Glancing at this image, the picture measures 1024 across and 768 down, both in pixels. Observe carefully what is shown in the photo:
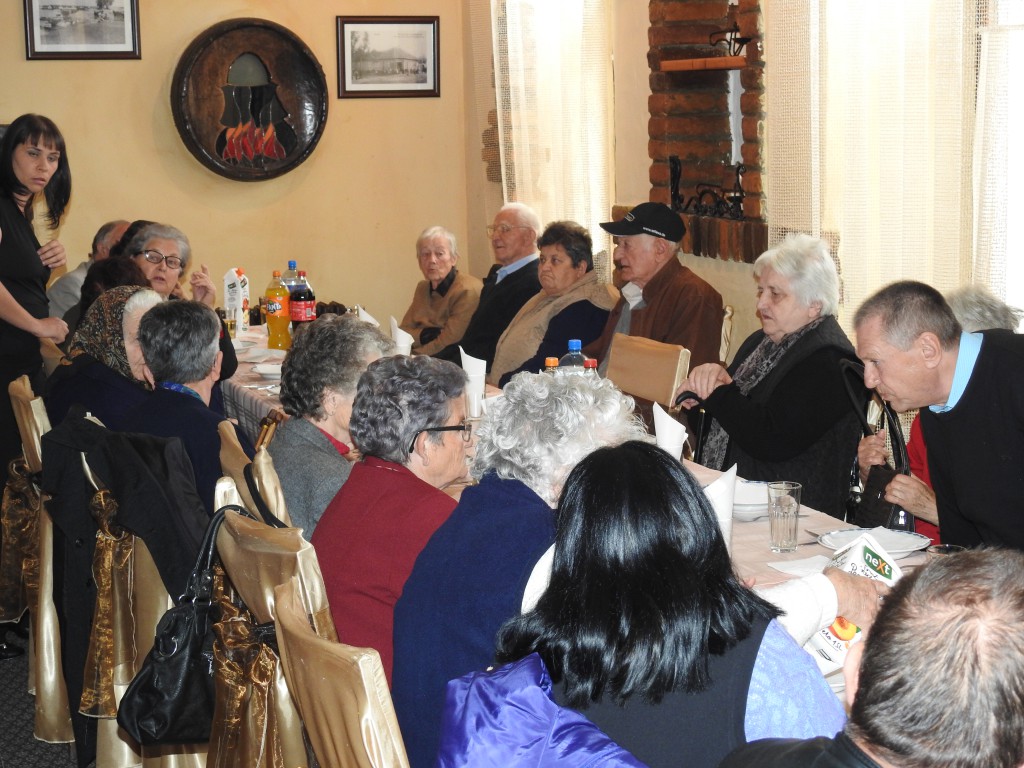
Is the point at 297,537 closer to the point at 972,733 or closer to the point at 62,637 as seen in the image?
the point at 972,733

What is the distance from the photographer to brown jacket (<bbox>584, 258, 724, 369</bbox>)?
4.00 m

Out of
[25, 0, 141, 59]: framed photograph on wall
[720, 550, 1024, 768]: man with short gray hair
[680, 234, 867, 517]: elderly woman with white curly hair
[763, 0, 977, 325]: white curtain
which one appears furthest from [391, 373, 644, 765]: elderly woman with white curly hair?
[25, 0, 141, 59]: framed photograph on wall

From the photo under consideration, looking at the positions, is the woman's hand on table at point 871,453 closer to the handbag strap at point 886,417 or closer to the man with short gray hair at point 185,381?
the handbag strap at point 886,417

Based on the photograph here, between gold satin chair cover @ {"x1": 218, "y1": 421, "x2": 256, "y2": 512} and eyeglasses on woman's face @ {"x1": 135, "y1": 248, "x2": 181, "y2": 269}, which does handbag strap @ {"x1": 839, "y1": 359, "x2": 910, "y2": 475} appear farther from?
eyeglasses on woman's face @ {"x1": 135, "y1": 248, "x2": 181, "y2": 269}

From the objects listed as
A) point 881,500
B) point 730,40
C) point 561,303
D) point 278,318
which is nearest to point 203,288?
point 278,318

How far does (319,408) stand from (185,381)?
44cm

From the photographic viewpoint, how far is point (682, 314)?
4.02 metres

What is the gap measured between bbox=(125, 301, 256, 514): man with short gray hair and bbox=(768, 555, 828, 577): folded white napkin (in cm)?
131

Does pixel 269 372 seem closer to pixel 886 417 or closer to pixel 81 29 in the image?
pixel 886 417

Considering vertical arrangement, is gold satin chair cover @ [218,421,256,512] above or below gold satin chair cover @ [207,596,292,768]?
above

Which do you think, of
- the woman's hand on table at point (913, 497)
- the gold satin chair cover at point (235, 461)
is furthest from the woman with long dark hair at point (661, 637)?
the woman's hand on table at point (913, 497)

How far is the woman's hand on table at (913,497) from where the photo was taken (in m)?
2.52

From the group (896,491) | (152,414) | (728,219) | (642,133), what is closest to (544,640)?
(896,491)

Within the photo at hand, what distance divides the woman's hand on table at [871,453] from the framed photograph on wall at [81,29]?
450cm
